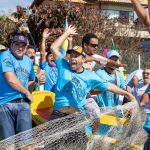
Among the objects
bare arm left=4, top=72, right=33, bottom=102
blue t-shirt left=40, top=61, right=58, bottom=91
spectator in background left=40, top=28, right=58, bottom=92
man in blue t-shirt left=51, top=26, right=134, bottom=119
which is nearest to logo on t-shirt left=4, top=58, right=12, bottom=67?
bare arm left=4, top=72, right=33, bottom=102

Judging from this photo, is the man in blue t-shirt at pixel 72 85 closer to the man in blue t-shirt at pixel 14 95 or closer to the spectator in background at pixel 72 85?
the spectator in background at pixel 72 85

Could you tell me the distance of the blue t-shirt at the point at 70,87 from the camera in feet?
20.4

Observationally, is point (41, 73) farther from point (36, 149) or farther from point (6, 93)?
point (36, 149)

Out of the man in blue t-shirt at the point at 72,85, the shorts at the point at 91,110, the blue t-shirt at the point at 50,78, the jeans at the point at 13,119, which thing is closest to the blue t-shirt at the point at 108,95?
the shorts at the point at 91,110

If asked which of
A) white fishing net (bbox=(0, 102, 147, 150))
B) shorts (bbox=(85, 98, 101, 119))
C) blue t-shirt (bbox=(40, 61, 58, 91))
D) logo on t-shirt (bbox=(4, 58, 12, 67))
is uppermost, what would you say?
logo on t-shirt (bbox=(4, 58, 12, 67))

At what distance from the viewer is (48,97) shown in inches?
273

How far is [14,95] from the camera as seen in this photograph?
593 centimetres

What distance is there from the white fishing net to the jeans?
372 mm

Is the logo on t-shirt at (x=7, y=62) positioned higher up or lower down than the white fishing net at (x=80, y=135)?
higher up

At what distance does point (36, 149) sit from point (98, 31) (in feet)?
62.9

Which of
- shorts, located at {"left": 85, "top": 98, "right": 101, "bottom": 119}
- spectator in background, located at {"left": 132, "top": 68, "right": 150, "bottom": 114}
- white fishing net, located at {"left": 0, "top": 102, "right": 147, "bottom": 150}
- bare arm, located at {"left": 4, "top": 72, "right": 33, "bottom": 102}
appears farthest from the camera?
spectator in background, located at {"left": 132, "top": 68, "right": 150, "bottom": 114}

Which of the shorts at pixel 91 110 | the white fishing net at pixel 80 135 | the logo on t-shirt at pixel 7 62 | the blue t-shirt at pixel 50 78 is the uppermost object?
the logo on t-shirt at pixel 7 62

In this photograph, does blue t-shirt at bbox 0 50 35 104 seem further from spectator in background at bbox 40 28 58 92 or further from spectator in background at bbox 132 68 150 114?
spectator in background at bbox 132 68 150 114

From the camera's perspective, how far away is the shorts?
601 centimetres
